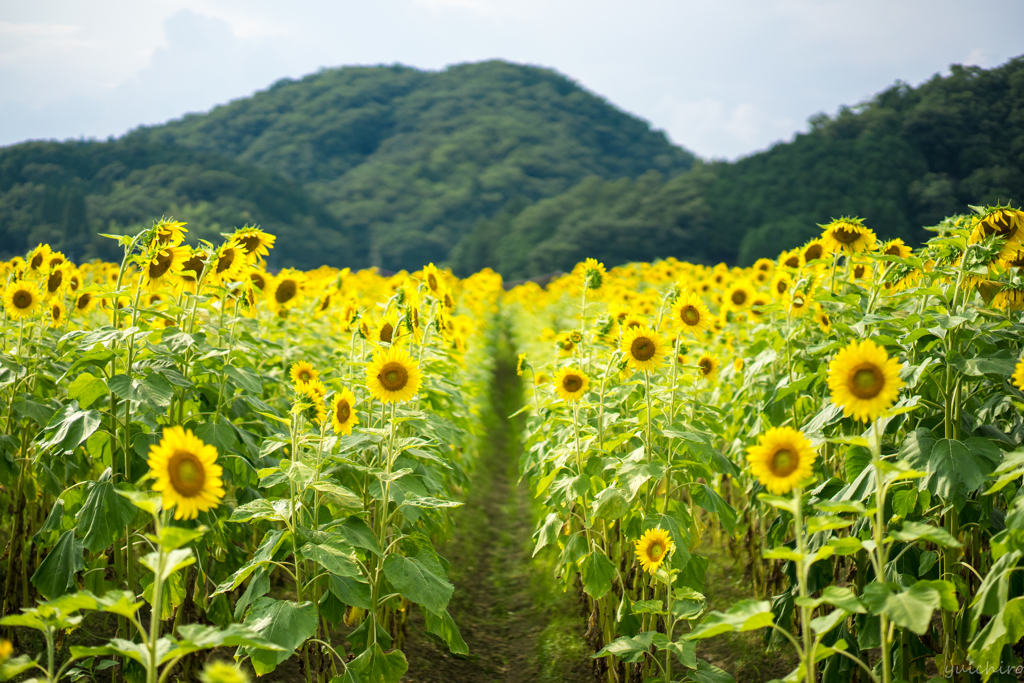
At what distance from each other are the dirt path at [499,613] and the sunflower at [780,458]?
7.90ft

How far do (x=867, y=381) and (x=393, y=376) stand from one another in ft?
5.79

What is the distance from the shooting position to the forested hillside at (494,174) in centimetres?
2017

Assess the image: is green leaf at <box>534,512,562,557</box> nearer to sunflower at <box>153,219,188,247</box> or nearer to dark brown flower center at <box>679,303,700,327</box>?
dark brown flower center at <box>679,303,700,327</box>

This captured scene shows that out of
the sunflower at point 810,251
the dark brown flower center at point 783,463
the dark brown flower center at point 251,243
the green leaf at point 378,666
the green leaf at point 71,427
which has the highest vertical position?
the sunflower at point 810,251

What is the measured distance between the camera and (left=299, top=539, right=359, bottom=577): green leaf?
216 cm

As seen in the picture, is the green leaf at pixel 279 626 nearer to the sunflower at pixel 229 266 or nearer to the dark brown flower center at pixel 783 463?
the dark brown flower center at pixel 783 463

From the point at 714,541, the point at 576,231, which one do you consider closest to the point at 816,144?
the point at 576,231

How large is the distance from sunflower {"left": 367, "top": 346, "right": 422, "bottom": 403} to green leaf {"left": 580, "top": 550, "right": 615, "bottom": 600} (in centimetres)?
115

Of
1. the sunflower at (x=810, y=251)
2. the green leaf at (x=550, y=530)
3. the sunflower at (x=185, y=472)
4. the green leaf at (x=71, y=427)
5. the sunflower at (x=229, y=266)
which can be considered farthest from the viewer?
the sunflower at (x=810, y=251)

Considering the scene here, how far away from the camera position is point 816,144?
36031 millimetres

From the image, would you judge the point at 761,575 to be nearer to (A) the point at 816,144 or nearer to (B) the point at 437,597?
(B) the point at 437,597

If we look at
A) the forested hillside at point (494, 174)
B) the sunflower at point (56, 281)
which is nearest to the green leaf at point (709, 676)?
the sunflower at point (56, 281)

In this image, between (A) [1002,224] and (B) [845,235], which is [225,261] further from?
(A) [1002,224]

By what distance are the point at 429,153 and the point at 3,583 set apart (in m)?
79.0
